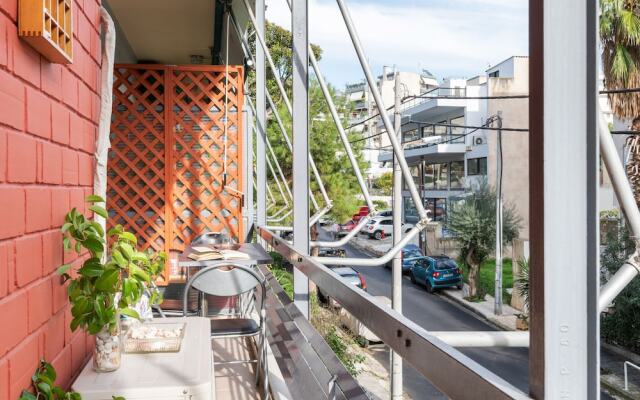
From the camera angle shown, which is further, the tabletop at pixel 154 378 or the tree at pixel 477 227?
the tree at pixel 477 227

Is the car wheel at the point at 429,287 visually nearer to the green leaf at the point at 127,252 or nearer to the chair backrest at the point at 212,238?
the chair backrest at the point at 212,238

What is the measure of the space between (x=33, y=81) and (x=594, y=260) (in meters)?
0.85

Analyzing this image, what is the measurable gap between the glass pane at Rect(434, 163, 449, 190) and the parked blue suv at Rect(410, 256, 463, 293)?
4249 mm

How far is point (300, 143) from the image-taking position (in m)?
2.42

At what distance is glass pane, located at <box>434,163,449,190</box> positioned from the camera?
66.1 feet

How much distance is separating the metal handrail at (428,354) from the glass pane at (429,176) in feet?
65.7

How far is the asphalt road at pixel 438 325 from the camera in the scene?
32.1 ft

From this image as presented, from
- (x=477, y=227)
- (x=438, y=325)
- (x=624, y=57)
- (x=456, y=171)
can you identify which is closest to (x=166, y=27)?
(x=624, y=57)

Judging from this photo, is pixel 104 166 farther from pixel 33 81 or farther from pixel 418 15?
pixel 418 15

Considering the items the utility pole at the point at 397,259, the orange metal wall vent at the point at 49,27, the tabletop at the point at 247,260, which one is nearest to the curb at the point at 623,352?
the utility pole at the point at 397,259

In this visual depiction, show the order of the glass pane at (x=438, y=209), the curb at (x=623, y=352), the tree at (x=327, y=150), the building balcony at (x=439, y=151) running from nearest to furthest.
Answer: the curb at (x=623, y=352), the tree at (x=327, y=150), the building balcony at (x=439, y=151), the glass pane at (x=438, y=209)

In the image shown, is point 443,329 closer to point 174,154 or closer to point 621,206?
point 174,154

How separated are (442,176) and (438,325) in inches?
365

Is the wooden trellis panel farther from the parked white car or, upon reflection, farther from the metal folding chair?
the parked white car
